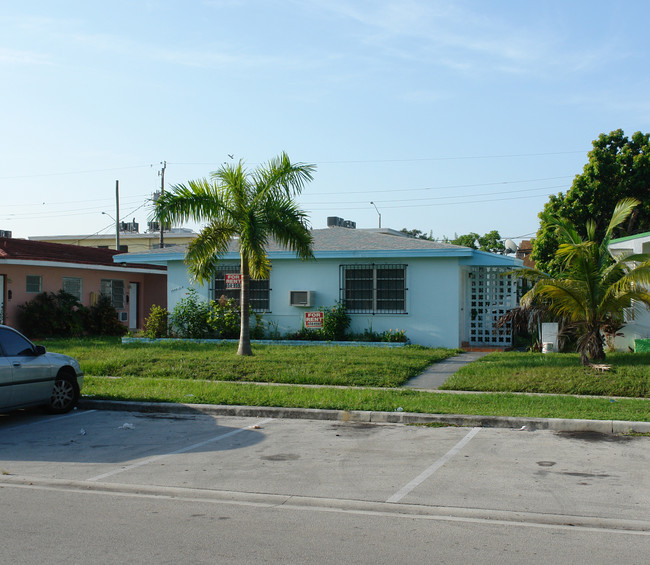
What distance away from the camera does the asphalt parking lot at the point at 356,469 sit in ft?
21.7

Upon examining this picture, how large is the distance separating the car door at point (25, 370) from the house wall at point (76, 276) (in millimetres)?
13402

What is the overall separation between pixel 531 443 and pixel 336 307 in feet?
37.1

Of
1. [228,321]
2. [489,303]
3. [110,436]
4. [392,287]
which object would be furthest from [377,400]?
[489,303]

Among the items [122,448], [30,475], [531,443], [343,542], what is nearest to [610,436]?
[531,443]

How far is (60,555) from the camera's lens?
532cm

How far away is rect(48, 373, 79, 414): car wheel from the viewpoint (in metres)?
11.9

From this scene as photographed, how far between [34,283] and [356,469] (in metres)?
19.8

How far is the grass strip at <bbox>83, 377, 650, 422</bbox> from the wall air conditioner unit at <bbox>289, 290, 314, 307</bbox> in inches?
269

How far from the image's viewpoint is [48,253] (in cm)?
2584

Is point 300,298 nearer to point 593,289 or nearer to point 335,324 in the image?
point 335,324

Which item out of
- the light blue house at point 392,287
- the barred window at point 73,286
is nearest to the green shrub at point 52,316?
the barred window at point 73,286

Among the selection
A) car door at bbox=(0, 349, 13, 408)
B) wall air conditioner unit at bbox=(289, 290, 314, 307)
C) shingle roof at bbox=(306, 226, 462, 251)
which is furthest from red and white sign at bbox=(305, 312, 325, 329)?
car door at bbox=(0, 349, 13, 408)

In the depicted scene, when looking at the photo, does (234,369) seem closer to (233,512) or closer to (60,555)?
(233,512)

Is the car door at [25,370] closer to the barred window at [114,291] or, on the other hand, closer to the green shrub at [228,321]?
the green shrub at [228,321]
